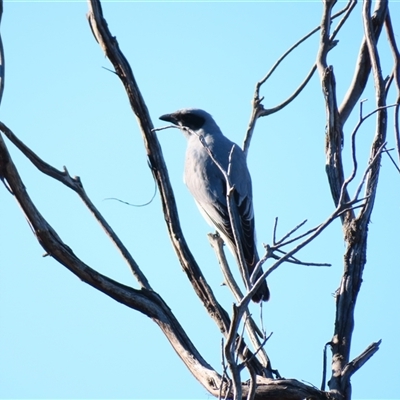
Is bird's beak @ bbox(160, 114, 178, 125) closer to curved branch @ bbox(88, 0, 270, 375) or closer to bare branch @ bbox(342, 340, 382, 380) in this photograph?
curved branch @ bbox(88, 0, 270, 375)

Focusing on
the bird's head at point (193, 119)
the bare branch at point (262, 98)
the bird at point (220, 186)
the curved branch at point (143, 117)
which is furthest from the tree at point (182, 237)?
the bird's head at point (193, 119)

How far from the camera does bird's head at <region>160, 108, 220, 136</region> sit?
6.76m

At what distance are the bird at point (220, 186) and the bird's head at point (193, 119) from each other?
10 mm

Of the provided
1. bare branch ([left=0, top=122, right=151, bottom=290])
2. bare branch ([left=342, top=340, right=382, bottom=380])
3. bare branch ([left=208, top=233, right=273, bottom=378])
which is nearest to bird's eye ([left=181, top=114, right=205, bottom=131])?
bare branch ([left=208, top=233, right=273, bottom=378])

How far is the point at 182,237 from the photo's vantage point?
4.28 meters

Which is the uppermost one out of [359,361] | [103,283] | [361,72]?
[361,72]

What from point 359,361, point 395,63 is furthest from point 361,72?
point 359,361

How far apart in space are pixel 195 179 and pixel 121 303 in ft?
7.94

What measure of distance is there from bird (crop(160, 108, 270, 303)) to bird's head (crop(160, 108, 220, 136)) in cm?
1

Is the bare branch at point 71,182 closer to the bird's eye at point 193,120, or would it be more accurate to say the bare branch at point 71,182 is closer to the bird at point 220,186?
the bird at point 220,186

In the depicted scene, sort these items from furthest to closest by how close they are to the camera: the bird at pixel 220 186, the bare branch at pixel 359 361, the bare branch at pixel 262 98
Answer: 1. the bird at pixel 220 186
2. the bare branch at pixel 262 98
3. the bare branch at pixel 359 361

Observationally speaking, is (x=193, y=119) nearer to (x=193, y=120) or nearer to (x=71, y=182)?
(x=193, y=120)

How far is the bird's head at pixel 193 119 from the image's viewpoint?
6.76 m

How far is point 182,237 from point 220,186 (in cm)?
164
